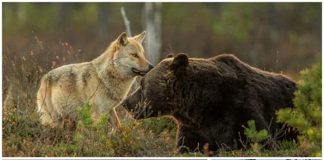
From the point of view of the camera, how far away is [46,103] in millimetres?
10547

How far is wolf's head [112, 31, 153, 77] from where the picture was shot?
1020 cm

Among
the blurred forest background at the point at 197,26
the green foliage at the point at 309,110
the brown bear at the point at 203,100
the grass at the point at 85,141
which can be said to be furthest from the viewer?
the blurred forest background at the point at 197,26

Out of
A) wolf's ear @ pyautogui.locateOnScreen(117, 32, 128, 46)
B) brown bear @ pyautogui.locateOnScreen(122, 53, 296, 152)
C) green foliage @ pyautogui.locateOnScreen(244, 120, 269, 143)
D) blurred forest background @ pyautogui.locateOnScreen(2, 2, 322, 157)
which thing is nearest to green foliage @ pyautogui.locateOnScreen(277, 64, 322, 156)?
green foliage @ pyautogui.locateOnScreen(244, 120, 269, 143)

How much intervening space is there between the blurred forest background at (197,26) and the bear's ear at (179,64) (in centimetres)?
1805

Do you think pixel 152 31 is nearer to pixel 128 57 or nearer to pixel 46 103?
pixel 46 103

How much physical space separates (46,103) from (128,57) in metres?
1.17

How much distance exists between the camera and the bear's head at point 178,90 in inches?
376

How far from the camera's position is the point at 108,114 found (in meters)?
10.0

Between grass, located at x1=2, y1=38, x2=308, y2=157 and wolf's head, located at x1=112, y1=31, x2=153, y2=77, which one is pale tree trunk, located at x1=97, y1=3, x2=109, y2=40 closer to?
wolf's head, located at x1=112, y1=31, x2=153, y2=77

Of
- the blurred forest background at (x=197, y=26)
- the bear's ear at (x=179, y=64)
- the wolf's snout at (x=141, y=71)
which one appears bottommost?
the blurred forest background at (x=197, y=26)

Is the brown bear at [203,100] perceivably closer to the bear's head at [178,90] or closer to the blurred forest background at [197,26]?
the bear's head at [178,90]

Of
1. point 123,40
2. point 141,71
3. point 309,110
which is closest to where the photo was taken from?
point 309,110

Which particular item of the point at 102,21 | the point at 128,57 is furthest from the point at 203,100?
the point at 102,21

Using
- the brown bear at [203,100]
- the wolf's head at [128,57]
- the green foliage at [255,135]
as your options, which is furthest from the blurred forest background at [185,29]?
the green foliage at [255,135]
